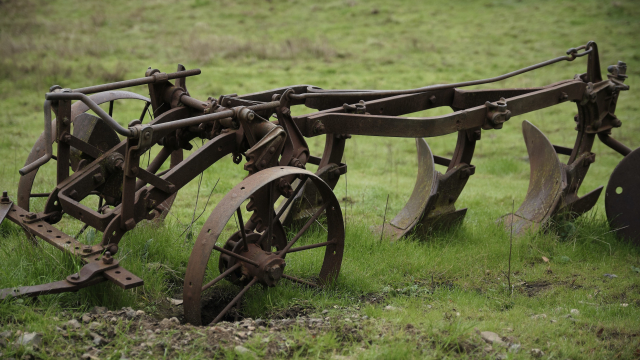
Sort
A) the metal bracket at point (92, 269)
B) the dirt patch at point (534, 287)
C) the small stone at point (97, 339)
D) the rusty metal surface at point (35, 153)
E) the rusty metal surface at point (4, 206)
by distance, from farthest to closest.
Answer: the dirt patch at point (534, 287) → the rusty metal surface at point (35, 153) → the rusty metal surface at point (4, 206) → the metal bracket at point (92, 269) → the small stone at point (97, 339)

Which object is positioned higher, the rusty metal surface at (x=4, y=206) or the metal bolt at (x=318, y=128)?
the metal bolt at (x=318, y=128)

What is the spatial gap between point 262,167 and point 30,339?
4.80ft

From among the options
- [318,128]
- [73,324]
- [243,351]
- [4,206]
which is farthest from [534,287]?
[4,206]

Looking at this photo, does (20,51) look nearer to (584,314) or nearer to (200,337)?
(200,337)

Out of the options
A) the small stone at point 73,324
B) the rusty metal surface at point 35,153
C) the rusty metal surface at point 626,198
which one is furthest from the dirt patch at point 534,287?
the rusty metal surface at point 35,153

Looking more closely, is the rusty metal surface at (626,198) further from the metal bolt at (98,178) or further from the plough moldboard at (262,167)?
the metal bolt at (98,178)

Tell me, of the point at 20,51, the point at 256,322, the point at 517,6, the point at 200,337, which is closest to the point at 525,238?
the point at 256,322

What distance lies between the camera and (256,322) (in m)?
3.05

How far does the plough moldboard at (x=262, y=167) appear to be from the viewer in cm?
302

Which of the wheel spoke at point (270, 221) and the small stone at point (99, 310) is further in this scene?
the wheel spoke at point (270, 221)

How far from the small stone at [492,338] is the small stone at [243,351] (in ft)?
4.15

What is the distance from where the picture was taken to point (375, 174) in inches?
307

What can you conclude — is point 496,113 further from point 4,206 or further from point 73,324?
point 4,206

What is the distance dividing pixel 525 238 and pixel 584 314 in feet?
3.96
